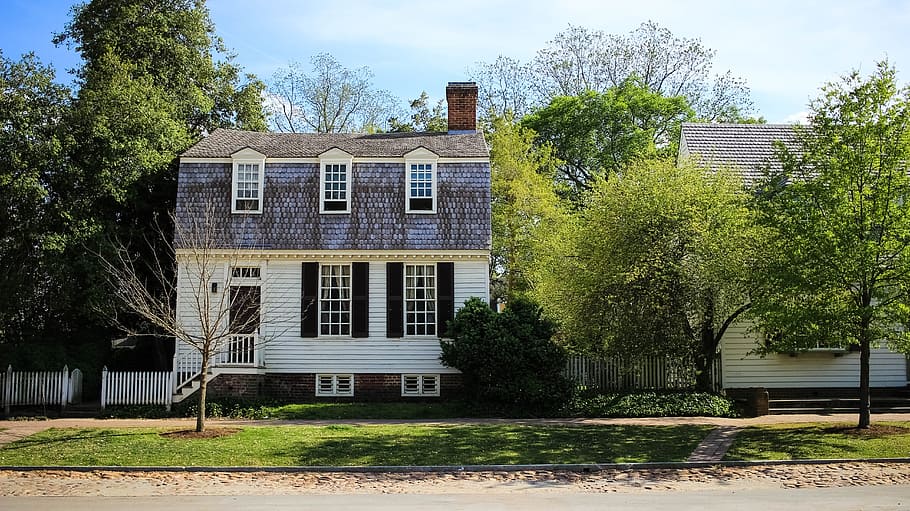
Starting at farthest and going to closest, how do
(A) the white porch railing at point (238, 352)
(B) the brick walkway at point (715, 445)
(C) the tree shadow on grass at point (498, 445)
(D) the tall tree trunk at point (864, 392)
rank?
(A) the white porch railing at point (238, 352) → (D) the tall tree trunk at point (864, 392) → (B) the brick walkway at point (715, 445) → (C) the tree shadow on grass at point (498, 445)

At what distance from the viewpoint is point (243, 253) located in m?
Answer: 23.2

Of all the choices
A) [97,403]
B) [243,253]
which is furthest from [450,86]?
[97,403]

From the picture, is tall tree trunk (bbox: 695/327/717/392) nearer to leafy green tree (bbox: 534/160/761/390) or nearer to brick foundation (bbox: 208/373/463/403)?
leafy green tree (bbox: 534/160/761/390)

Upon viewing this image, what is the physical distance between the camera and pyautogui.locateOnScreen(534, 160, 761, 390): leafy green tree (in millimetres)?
21031

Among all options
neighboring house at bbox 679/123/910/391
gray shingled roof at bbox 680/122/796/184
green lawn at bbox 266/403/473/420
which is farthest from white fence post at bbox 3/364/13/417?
gray shingled roof at bbox 680/122/796/184

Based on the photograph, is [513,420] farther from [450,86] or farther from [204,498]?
[450,86]

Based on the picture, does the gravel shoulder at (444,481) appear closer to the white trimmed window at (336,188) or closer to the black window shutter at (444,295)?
the black window shutter at (444,295)

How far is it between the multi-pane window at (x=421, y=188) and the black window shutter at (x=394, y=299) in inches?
72.6

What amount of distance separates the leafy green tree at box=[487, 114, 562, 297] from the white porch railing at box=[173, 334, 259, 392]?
11.5 m

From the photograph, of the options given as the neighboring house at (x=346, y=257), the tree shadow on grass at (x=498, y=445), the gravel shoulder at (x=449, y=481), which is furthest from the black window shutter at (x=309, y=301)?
the gravel shoulder at (x=449, y=481)

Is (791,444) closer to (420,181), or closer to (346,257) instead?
(420,181)

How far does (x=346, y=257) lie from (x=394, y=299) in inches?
71.7

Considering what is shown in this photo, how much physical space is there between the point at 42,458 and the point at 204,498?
181 inches

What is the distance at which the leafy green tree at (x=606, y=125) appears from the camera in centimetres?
3759
